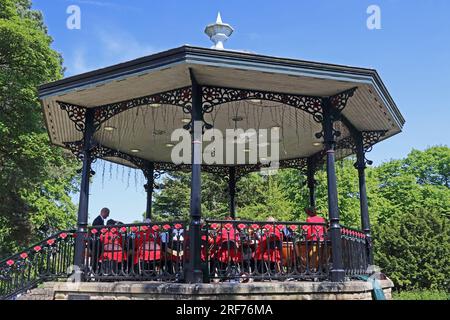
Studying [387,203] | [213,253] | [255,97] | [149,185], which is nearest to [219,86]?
[255,97]

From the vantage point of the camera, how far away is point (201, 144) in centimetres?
749

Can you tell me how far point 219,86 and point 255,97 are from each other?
695mm

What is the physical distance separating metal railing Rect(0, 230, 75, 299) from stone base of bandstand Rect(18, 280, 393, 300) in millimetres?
961

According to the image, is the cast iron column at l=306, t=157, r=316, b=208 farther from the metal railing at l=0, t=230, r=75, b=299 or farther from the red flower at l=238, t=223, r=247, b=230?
the metal railing at l=0, t=230, r=75, b=299

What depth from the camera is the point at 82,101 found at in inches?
331

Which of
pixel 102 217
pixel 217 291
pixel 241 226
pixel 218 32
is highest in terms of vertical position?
pixel 218 32

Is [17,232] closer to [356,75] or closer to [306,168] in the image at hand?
[306,168]

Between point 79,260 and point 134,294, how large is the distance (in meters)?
1.73

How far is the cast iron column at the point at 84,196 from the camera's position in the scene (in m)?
7.96

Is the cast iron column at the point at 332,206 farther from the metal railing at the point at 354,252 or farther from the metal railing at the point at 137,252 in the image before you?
the metal railing at the point at 137,252

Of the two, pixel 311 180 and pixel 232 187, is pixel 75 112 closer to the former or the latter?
pixel 232 187

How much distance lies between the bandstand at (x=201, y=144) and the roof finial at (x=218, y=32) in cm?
3

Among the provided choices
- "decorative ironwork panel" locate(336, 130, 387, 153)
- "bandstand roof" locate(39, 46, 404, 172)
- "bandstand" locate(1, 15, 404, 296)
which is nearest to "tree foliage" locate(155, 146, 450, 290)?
"decorative ironwork panel" locate(336, 130, 387, 153)
